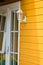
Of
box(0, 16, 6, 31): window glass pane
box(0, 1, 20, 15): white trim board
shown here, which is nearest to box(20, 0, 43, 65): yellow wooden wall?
box(0, 1, 20, 15): white trim board

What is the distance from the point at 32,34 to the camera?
404 centimetres

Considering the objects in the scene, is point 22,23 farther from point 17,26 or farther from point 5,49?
point 5,49

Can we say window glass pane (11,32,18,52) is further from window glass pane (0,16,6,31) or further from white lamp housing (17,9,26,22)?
white lamp housing (17,9,26,22)

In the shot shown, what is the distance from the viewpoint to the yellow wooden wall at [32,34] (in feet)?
12.4

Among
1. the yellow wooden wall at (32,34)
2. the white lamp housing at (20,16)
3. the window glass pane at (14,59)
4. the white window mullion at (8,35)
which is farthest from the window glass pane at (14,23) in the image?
the window glass pane at (14,59)

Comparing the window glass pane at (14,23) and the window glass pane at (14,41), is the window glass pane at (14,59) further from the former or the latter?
the window glass pane at (14,23)

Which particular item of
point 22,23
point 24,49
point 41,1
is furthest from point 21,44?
point 41,1

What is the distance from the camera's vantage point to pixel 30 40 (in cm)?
409

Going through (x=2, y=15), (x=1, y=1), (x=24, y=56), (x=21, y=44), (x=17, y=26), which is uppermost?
(x=1, y=1)

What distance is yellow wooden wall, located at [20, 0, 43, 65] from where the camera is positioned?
378cm

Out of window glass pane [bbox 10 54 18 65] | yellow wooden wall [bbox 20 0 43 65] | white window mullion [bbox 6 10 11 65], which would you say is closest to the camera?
yellow wooden wall [bbox 20 0 43 65]

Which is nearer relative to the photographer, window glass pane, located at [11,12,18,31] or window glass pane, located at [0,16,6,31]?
window glass pane, located at [11,12,18,31]

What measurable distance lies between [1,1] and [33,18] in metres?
1.32

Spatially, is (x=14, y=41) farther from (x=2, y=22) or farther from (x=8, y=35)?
(x=2, y=22)
